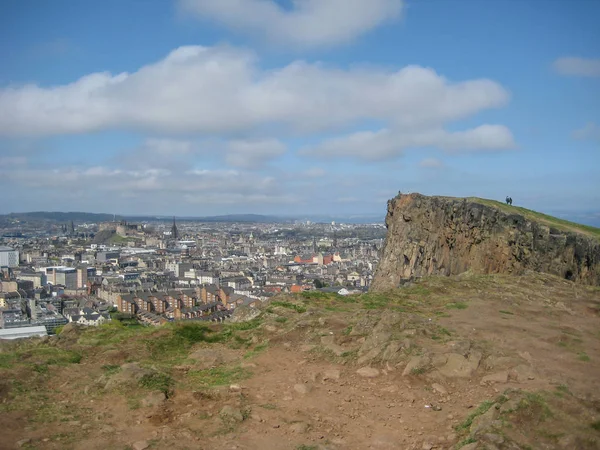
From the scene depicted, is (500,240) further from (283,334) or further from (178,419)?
(178,419)

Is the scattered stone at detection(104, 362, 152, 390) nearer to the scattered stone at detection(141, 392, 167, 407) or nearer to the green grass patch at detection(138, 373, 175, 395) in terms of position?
the green grass patch at detection(138, 373, 175, 395)

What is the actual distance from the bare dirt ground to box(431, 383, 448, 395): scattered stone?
0.11ft

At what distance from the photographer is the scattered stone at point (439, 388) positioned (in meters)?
8.77

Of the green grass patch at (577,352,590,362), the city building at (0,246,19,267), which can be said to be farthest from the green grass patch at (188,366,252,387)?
the city building at (0,246,19,267)

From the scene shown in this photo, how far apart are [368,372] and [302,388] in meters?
1.43

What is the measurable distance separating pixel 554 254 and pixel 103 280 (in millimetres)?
101676

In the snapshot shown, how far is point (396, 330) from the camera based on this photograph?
11.5 m

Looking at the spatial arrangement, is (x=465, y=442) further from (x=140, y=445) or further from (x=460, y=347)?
(x=140, y=445)

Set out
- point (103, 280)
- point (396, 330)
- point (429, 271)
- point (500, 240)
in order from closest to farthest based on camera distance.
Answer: point (396, 330)
point (500, 240)
point (429, 271)
point (103, 280)

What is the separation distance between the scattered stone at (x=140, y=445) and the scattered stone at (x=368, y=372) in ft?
14.1

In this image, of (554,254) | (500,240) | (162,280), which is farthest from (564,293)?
(162,280)

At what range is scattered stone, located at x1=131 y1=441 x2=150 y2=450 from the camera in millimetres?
6847

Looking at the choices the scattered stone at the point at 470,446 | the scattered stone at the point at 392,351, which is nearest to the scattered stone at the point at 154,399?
the scattered stone at the point at 392,351

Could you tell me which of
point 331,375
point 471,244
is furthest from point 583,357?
point 471,244
